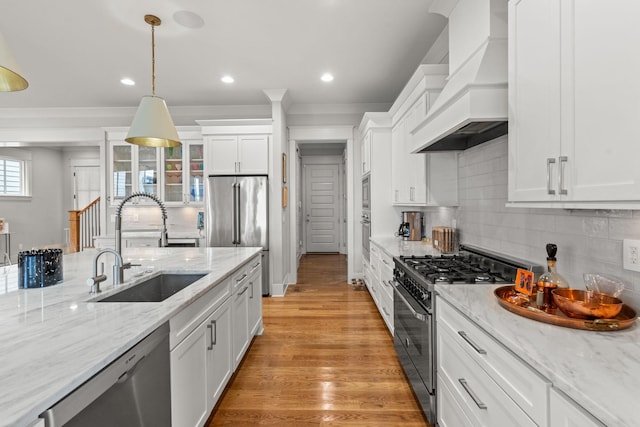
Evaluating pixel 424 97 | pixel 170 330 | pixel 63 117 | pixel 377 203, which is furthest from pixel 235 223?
pixel 63 117

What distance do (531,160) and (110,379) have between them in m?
1.72

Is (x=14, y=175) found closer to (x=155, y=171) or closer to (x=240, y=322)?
(x=155, y=171)

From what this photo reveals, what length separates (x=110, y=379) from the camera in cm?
95

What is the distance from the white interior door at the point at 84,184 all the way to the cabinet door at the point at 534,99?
29.3ft

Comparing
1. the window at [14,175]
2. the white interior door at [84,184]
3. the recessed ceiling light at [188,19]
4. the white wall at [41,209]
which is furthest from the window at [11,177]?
the recessed ceiling light at [188,19]

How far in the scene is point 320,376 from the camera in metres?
2.41

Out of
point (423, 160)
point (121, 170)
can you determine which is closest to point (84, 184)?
point (121, 170)

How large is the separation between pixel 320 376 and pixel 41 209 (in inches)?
319

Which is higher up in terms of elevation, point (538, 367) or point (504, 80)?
point (504, 80)

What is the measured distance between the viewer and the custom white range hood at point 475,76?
5.29 ft

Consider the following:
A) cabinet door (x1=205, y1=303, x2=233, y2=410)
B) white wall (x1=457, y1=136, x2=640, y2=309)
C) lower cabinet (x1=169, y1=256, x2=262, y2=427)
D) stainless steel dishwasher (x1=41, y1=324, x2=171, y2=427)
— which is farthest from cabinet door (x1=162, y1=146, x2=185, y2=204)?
stainless steel dishwasher (x1=41, y1=324, x2=171, y2=427)

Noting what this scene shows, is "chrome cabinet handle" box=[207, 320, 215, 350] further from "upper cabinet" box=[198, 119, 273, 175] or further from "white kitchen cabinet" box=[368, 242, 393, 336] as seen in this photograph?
"upper cabinet" box=[198, 119, 273, 175]

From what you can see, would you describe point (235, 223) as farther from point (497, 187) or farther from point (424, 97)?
point (497, 187)

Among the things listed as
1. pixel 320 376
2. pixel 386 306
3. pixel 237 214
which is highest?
pixel 237 214
